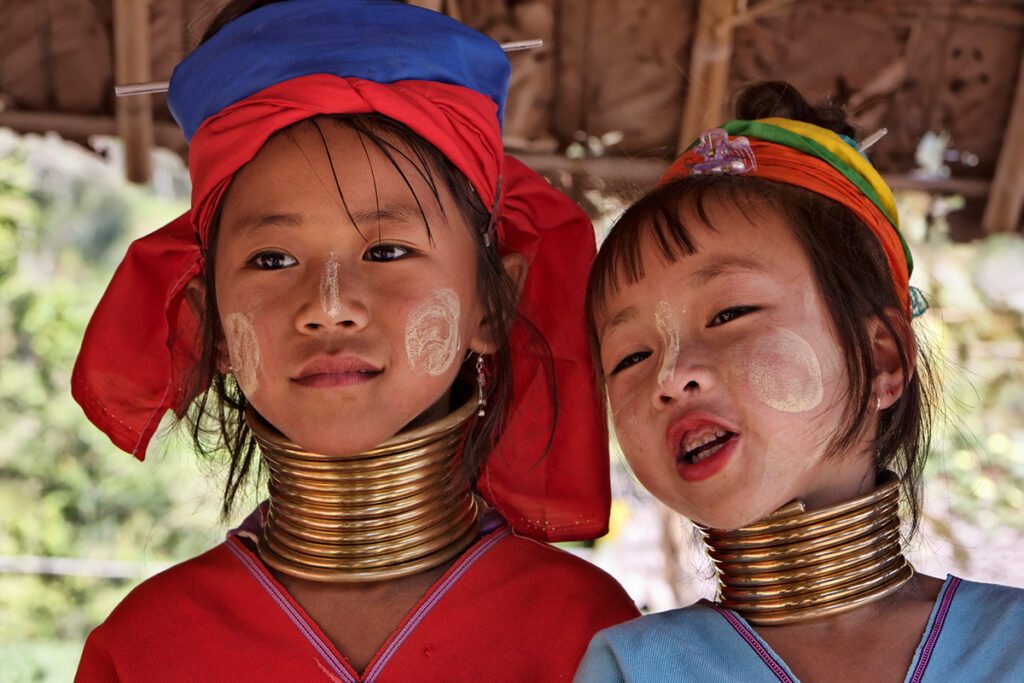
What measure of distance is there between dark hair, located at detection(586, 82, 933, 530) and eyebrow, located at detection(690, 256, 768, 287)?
0.06m

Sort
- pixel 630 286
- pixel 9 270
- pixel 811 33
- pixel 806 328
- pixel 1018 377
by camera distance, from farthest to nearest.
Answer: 1. pixel 9 270
2. pixel 1018 377
3. pixel 811 33
4. pixel 630 286
5. pixel 806 328

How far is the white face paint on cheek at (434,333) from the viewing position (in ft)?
6.95

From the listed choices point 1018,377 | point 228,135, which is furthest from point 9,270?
point 1018,377

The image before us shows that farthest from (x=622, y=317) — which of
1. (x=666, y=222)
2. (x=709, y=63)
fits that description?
(x=709, y=63)

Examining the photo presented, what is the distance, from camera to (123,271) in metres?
2.52

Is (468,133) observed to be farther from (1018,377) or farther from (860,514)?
(1018,377)

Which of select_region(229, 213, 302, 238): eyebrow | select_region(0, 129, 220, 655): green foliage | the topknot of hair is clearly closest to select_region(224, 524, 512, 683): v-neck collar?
select_region(229, 213, 302, 238): eyebrow

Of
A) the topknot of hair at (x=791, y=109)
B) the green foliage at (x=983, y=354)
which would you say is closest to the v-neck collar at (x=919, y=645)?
the topknot of hair at (x=791, y=109)

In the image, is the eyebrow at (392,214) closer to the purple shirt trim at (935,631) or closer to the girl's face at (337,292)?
the girl's face at (337,292)

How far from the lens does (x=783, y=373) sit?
1914 mm

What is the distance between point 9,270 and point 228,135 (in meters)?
2.64

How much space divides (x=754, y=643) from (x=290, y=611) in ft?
2.88

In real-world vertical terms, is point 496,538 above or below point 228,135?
below

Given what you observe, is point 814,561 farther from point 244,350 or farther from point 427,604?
point 244,350
